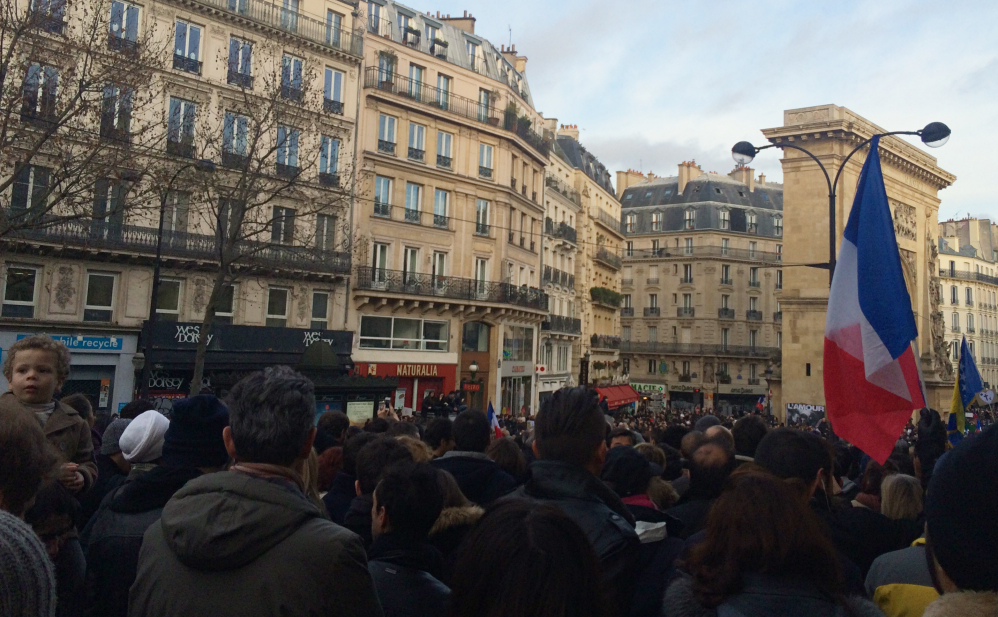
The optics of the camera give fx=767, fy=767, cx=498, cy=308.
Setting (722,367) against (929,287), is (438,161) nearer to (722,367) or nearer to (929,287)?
(929,287)

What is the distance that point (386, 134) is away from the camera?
33.1 meters

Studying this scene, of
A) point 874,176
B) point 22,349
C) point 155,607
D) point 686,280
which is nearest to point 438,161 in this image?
point 874,176

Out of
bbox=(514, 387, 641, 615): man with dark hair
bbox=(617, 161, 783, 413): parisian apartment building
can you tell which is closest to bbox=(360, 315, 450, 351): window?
bbox=(514, 387, 641, 615): man with dark hair

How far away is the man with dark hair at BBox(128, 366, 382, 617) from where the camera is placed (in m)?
2.28

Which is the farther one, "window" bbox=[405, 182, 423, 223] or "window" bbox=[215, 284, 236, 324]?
"window" bbox=[405, 182, 423, 223]

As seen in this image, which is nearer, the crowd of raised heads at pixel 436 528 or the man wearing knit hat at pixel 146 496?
the crowd of raised heads at pixel 436 528

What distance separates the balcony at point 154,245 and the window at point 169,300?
1.07 meters

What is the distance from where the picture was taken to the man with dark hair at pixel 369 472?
4160 millimetres

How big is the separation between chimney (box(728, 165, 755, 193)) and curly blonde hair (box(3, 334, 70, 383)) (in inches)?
2940

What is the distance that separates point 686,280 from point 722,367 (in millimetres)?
8382

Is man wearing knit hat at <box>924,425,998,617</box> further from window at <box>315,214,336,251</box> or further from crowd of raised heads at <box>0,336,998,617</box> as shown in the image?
window at <box>315,214,336,251</box>

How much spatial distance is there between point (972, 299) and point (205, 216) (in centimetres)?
8104

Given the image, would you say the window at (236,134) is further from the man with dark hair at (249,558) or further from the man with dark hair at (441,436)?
the man with dark hair at (249,558)

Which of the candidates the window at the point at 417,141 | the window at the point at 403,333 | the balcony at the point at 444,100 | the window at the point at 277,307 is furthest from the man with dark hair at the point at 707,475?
the window at the point at 417,141
